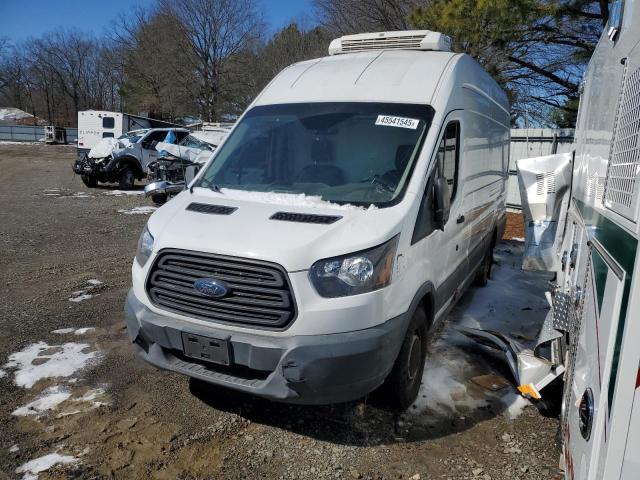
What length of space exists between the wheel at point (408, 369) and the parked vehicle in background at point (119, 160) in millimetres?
14062

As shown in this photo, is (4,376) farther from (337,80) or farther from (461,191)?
(461,191)

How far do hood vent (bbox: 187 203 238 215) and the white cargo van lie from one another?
0.05 feet

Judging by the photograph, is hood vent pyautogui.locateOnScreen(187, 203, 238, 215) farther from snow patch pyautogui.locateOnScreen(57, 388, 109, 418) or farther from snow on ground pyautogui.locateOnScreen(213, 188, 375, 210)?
snow patch pyautogui.locateOnScreen(57, 388, 109, 418)

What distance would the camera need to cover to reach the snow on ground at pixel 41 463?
2.85m

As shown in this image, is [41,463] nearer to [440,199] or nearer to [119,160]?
[440,199]

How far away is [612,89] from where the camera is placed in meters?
2.61

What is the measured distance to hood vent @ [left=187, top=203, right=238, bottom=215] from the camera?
330 centimetres

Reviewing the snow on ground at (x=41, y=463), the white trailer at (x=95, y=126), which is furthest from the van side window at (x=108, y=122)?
the snow on ground at (x=41, y=463)

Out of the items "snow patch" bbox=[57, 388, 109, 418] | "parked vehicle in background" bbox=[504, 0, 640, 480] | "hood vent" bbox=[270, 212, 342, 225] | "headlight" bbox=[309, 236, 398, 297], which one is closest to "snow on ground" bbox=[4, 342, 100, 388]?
"snow patch" bbox=[57, 388, 109, 418]

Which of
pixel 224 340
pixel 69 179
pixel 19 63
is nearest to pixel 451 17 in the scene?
pixel 224 340

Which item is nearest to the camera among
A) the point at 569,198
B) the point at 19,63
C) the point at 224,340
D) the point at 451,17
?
the point at 224,340

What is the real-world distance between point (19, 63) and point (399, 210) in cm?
6876

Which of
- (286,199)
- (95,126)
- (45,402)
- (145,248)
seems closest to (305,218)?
(286,199)

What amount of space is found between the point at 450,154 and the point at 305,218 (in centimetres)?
151
